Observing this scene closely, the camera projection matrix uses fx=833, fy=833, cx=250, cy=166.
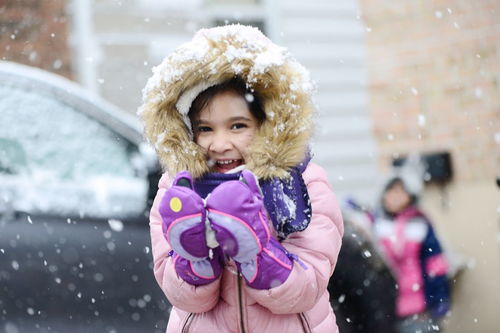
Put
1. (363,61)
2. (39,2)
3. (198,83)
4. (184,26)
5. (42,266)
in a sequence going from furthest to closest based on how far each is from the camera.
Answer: (363,61)
(184,26)
(39,2)
(42,266)
(198,83)

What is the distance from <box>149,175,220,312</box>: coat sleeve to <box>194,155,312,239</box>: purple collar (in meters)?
0.20

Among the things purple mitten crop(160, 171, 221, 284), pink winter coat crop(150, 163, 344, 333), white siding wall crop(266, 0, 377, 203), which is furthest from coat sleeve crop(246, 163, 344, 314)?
white siding wall crop(266, 0, 377, 203)

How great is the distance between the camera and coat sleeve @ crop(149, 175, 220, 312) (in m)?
2.21

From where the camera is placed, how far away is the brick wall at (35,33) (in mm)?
7258

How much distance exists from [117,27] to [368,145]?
2.76 metres

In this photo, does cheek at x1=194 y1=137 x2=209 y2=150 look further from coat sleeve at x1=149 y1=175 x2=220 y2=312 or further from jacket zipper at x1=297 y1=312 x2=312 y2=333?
jacket zipper at x1=297 y1=312 x2=312 y2=333

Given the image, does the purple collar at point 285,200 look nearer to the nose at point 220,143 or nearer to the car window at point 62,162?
the nose at point 220,143

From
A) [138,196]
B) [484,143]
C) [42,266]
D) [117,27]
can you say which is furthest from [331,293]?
[117,27]

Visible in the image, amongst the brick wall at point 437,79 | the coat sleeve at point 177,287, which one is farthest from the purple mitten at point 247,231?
the brick wall at point 437,79

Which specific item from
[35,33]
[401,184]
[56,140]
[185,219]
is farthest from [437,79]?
[185,219]

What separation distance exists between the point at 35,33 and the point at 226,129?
5.40 metres

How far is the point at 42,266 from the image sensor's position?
12.3 feet

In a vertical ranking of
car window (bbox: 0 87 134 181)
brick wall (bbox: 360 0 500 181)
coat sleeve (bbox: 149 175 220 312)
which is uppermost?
brick wall (bbox: 360 0 500 181)

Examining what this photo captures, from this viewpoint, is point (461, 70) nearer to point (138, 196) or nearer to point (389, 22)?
point (389, 22)
